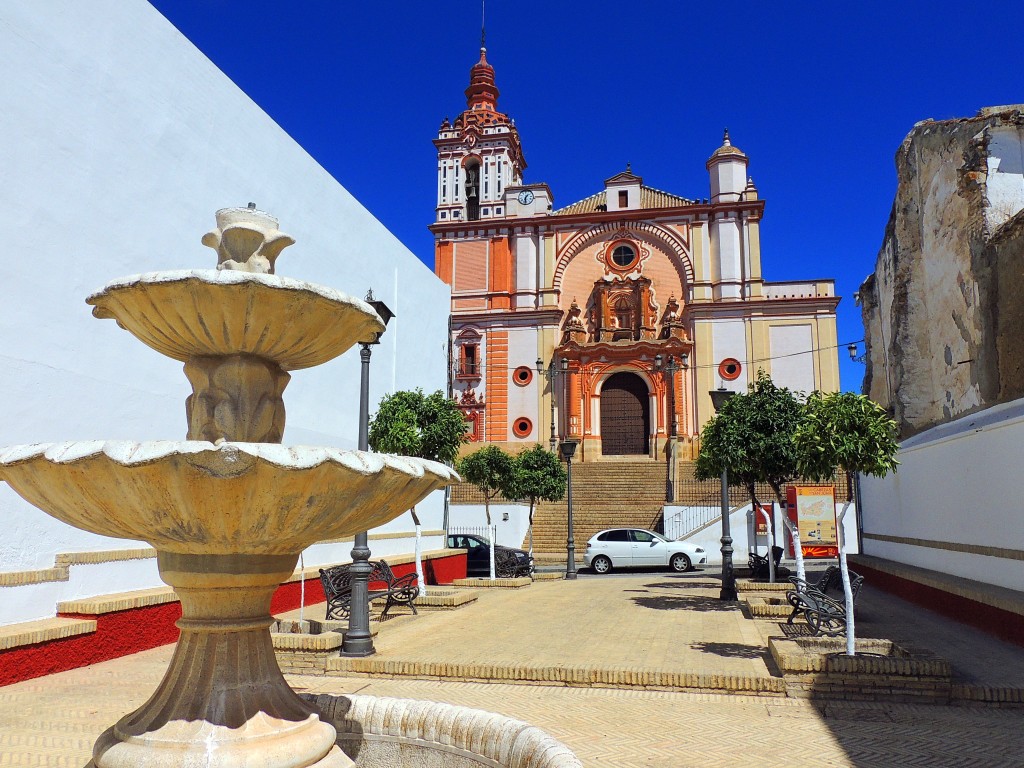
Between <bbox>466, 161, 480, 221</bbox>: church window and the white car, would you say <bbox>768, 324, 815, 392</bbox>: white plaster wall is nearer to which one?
the white car

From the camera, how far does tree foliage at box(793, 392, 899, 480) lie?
8555 millimetres

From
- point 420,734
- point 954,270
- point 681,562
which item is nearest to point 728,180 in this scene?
→ point 681,562

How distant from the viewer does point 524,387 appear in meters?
33.8

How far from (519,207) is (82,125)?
89.5 feet

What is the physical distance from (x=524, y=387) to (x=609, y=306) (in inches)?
205

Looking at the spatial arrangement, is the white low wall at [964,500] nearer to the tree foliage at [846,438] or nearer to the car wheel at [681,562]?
the tree foliage at [846,438]

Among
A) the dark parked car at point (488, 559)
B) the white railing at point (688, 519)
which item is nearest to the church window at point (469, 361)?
the white railing at point (688, 519)

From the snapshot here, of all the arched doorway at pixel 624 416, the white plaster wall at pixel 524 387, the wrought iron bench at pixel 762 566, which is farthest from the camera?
the white plaster wall at pixel 524 387

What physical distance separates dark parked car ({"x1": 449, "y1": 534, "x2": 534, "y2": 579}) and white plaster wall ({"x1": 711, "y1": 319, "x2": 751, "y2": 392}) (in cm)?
1608

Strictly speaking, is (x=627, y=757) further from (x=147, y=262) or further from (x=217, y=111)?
(x=217, y=111)

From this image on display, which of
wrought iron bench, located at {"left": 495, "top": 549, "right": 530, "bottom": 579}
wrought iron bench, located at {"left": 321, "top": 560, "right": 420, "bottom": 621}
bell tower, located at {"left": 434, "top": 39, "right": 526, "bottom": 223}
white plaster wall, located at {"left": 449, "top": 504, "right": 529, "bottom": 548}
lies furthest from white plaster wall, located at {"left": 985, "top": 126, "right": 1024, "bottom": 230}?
bell tower, located at {"left": 434, "top": 39, "right": 526, "bottom": 223}

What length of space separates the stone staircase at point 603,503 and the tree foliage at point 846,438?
51.4 ft

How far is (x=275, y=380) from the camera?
13.2 ft

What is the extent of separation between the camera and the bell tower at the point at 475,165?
36.0m
